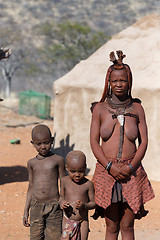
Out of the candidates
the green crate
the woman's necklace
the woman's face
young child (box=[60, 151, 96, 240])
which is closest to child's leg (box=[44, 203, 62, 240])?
young child (box=[60, 151, 96, 240])

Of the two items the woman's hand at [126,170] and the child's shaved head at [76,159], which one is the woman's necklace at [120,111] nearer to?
the woman's hand at [126,170]

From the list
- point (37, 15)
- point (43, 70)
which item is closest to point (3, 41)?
point (43, 70)

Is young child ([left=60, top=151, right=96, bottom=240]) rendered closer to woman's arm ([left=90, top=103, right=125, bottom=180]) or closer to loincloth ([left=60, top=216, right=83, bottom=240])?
loincloth ([left=60, top=216, right=83, bottom=240])

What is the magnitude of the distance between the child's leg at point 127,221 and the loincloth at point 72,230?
0.35 m

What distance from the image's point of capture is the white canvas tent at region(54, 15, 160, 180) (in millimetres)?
6211

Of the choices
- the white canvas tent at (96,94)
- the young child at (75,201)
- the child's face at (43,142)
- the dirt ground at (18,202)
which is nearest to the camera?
the young child at (75,201)

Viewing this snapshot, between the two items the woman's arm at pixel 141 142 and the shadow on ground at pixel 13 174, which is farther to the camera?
the shadow on ground at pixel 13 174

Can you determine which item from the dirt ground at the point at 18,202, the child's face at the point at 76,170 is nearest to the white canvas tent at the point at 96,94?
the dirt ground at the point at 18,202

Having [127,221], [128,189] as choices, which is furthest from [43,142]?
[127,221]

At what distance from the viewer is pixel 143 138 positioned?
269 cm

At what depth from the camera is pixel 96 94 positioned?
21.5ft

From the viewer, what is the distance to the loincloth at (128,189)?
2631 millimetres

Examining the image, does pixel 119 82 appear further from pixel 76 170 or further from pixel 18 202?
pixel 18 202

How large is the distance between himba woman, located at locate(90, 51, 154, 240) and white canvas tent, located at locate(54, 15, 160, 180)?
139 inches
